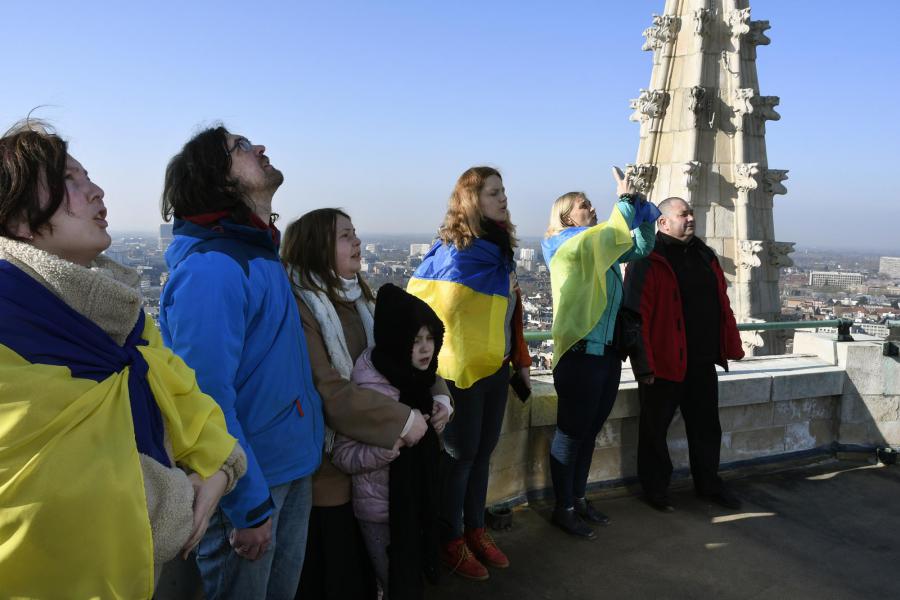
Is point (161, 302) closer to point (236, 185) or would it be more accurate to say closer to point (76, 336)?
point (236, 185)

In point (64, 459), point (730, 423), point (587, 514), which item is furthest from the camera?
point (730, 423)

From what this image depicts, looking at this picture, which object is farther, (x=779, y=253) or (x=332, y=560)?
(x=779, y=253)

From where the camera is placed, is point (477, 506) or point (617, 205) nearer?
point (477, 506)

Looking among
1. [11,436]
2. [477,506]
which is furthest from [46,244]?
[477,506]

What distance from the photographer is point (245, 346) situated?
2156mm

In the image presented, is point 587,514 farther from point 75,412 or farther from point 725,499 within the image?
point 75,412

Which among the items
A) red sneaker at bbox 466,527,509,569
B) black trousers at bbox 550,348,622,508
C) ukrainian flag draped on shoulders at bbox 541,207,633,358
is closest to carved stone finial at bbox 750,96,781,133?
ukrainian flag draped on shoulders at bbox 541,207,633,358

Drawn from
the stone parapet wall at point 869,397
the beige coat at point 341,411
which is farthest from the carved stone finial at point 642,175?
the beige coat at point 341,411

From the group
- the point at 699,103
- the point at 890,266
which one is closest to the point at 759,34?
the point at 699,103

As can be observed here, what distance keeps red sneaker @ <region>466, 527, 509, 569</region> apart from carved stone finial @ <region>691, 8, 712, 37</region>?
5.95 m

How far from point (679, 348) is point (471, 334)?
1.52 meters

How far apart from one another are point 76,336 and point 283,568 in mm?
1247

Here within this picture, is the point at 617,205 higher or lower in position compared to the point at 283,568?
higher

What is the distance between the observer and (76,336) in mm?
1420
